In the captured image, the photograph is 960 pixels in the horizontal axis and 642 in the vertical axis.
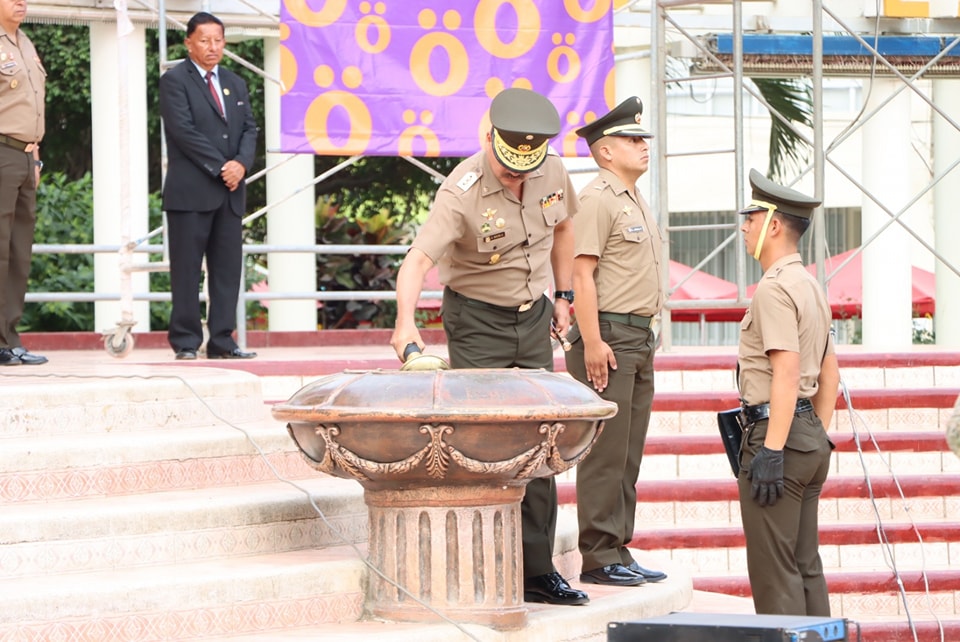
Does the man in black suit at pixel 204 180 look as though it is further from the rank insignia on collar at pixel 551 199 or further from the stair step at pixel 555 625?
the stair step at pixel 555 625

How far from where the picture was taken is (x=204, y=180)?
825 cm

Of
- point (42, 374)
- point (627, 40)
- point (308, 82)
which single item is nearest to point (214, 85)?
point (308, 82)

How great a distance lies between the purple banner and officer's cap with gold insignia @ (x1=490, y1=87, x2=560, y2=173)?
3.71m

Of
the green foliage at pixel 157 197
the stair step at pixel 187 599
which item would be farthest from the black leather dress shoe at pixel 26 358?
the green foliage at pixel 157 197

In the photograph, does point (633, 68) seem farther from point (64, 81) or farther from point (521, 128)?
point (521, 128)

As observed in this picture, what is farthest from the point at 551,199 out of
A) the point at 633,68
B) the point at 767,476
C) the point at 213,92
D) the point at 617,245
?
the point at 633,68

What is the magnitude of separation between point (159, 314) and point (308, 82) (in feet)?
20.8

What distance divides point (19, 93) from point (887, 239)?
6797 mm

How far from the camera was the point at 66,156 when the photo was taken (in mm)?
18078

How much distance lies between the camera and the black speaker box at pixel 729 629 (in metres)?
3.74

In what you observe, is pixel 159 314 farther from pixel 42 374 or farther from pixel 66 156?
pixel 42 374

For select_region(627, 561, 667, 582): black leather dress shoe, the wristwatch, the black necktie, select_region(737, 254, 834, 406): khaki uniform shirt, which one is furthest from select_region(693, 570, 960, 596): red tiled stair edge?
the black necktie

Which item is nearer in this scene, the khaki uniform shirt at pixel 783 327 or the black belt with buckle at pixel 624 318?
the khaki uniform shirt at pixel 783 327

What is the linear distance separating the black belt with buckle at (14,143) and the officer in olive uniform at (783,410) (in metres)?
3.58
